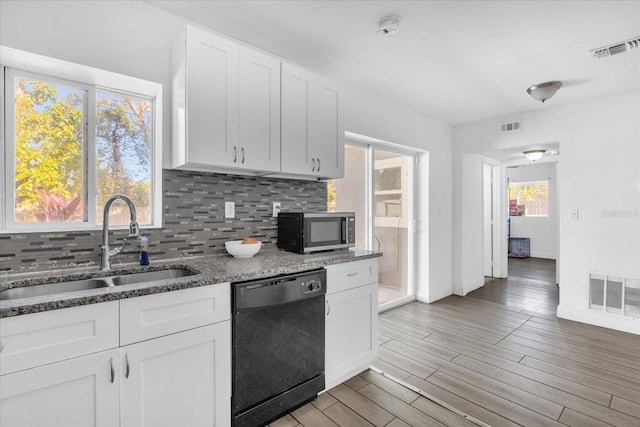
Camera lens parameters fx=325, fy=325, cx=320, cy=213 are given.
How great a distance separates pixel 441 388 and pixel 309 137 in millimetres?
2014

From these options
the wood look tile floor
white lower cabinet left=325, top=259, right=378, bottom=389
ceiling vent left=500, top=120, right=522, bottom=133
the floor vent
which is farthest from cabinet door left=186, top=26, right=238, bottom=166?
the floor vent

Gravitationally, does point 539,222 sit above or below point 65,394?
above

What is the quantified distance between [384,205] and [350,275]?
1820mm

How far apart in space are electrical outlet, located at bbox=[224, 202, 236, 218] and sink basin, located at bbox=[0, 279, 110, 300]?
33.7 inches

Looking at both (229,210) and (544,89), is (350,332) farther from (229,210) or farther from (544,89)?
(544,89)

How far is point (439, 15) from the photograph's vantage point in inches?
81.3

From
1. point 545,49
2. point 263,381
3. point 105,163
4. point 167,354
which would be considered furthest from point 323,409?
point 545,49

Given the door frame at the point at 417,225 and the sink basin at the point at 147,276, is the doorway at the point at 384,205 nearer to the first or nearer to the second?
the door frame at the point at 417,225

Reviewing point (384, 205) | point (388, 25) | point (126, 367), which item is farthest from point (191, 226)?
point (384, 205)

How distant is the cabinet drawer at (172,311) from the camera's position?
53.2 inches

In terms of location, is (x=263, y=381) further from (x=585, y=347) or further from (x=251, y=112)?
(x=585, y=347)

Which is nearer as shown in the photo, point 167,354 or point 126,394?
point 126,394

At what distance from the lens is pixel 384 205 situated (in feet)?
12.8

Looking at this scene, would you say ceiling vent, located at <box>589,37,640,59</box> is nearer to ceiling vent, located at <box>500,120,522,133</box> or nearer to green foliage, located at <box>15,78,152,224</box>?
ceiling vent, located at <box>500,120,522,133</box>
